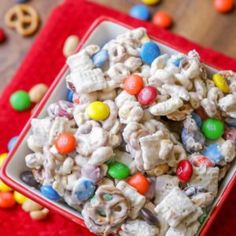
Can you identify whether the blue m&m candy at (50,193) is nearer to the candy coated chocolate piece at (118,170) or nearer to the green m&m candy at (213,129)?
the candy coated chocolate piece at (118,170)

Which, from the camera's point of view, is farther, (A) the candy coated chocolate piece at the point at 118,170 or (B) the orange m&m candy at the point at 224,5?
(B) the orange m&m candy at the point at 224,5

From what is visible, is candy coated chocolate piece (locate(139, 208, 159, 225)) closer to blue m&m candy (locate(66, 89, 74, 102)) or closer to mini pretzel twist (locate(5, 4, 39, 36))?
blue m&m candy (locate(66, 89, 74, 102))

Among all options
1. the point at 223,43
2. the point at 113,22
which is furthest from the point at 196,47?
the point at 113,22

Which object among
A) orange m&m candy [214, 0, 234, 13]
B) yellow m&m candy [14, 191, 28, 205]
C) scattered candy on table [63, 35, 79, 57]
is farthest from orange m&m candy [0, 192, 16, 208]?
orange m&m candy [214, 0, 234, 13]

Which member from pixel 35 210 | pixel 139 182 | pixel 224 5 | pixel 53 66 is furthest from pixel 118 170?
pixel 224 5

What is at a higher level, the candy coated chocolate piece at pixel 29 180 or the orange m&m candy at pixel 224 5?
the orange m&m candy at pixel 224 5

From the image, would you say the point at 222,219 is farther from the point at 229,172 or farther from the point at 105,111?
the point at 105,111

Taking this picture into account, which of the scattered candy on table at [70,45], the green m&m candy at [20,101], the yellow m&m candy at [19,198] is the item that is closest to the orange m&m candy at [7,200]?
the yellow m&m candy at [19,198]
